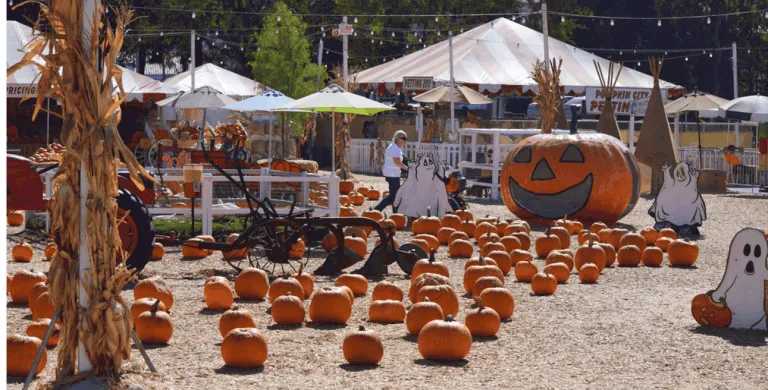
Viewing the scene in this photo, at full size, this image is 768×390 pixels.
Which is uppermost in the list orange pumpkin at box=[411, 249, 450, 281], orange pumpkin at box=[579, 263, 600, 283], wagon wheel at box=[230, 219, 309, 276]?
wagon wheel at box=[230, 219, 309, 276]

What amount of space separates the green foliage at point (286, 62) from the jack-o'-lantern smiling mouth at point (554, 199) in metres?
20.7

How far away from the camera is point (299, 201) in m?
17.1

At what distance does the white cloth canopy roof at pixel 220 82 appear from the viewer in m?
33.4

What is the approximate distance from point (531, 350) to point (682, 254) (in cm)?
550

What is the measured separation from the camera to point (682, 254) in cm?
1280

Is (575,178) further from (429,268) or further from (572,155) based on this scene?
(429,268)

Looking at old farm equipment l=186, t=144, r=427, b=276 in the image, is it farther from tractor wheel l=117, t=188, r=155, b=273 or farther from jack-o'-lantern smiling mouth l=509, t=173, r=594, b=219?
jack-o'-lantern smiling mouth l=509, t=173, r=594, b=219

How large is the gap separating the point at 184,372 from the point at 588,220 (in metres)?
10.9

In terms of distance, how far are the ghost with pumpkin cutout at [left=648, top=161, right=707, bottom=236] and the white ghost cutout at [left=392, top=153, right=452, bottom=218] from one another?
10.5ft

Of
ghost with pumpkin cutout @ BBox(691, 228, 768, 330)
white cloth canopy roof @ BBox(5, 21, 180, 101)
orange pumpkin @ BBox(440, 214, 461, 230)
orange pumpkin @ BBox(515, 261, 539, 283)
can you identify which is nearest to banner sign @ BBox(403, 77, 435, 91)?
white cloth canopy roof @ BBox(5, 21, 180, 101)

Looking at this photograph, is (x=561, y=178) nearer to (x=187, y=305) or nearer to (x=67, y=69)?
(x=187, y=305)

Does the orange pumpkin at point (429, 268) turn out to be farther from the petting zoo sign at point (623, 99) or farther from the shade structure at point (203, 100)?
the petting zoo sign at point (623, 99)

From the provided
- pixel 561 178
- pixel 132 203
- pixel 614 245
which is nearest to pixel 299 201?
pixel 561 178

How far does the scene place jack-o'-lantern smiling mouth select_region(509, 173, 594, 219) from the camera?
16734 mm
